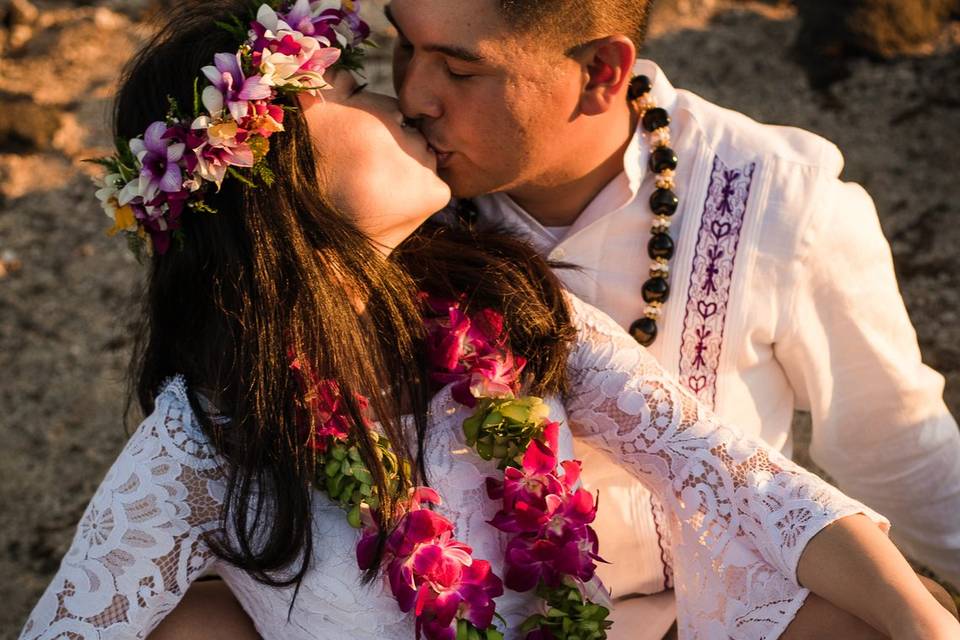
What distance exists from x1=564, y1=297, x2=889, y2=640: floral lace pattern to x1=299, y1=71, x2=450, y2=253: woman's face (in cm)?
51

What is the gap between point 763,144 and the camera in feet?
9.41

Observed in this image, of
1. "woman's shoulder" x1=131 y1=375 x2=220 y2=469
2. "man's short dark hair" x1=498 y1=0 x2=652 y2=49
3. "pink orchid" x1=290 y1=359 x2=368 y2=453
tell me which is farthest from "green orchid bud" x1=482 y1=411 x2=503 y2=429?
"man's short dark hair" x1=498 y1=0 x2=652 y2=49

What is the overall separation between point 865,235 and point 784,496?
0.80 meters

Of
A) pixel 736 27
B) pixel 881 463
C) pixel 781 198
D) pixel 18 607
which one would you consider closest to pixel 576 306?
pixel 781 198

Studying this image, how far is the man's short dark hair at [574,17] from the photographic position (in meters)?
2.62

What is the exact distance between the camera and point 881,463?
3.07m

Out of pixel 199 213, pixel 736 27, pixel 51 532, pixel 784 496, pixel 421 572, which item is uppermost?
pixel 199 213

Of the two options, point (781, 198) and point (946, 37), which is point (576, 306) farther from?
point (946, 37)

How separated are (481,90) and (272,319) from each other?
723mm

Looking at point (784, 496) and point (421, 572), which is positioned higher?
point (784, 496)

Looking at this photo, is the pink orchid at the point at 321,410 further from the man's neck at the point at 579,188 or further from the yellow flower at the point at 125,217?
the man's neck at the point at 579,188

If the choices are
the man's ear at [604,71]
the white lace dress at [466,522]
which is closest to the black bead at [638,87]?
the man's ear at [604,71]

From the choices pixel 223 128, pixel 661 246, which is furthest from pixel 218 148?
pixel 661 246

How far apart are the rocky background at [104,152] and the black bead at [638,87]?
5.66 ft
